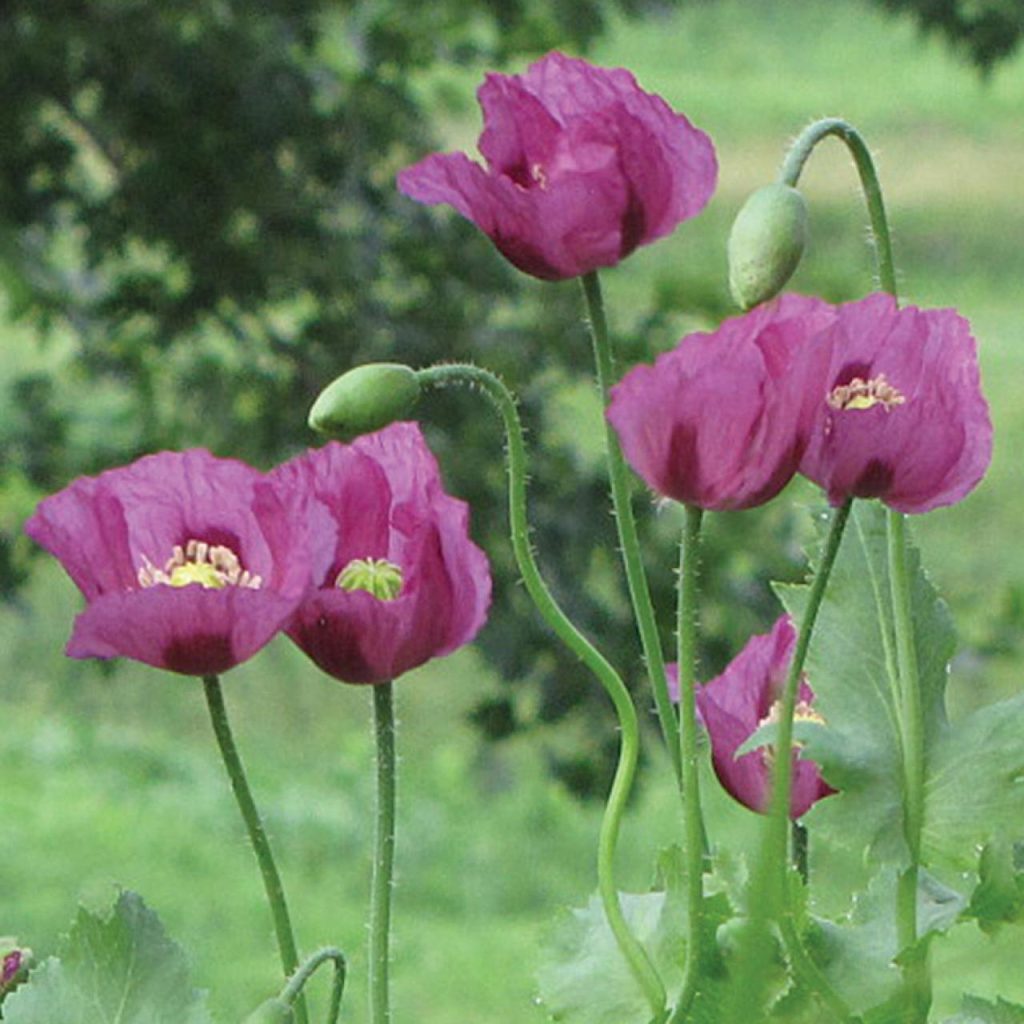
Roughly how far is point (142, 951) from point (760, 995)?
235 mm

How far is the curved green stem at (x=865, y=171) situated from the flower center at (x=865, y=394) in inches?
1.6


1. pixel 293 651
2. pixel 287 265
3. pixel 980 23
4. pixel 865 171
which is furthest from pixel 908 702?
pixel 293 651

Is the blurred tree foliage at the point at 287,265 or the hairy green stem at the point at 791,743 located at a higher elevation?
the hairy green stem at the point at 791,743

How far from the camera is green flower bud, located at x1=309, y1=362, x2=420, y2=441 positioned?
25.8 inches

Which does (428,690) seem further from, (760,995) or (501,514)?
(760,995)

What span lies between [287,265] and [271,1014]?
7.06 feet

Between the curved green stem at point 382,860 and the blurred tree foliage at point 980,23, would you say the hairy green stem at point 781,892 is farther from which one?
the blurred tree foliage at point 980,23

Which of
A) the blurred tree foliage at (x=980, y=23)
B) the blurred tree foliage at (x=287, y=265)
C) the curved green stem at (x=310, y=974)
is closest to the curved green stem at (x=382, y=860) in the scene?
the curved green stem at (x=310, y=974)

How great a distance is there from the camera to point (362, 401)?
654 millimetres

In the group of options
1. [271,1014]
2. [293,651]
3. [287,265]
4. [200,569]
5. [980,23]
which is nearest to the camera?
[271,1014]

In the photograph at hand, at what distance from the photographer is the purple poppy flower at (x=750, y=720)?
0.76m

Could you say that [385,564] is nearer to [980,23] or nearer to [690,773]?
[690,773]

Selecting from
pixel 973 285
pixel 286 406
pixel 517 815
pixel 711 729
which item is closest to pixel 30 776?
pixel 517 815

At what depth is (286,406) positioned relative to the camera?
2857 mm
